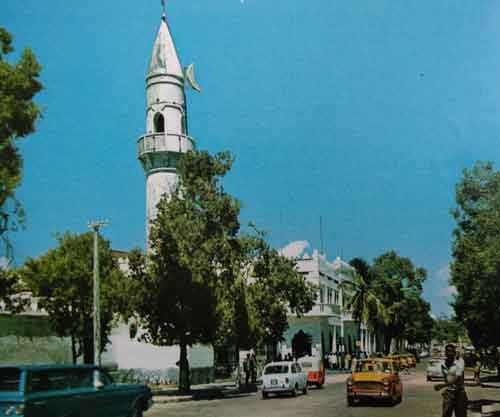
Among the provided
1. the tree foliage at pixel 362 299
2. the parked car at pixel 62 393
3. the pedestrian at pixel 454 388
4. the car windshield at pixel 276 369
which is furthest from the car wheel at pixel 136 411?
the tree foliage at pixel 362 299

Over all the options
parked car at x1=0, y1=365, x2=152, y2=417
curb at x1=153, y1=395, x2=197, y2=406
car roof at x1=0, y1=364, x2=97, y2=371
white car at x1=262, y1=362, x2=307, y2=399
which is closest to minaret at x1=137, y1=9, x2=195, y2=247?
curb at x1=153, y1=395, x2=197, y2=406

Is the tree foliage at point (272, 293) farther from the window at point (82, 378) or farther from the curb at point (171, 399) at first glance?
the window at point (82, 378)

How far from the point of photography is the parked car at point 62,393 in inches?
458

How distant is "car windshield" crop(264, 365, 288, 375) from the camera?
27562 mm

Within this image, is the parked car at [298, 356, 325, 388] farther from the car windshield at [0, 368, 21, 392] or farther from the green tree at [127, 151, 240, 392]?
the car windshield at [0, 368, 21, 392]

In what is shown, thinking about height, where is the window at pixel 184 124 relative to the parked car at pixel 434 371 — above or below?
above

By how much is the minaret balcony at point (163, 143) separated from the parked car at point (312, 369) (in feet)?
51.1

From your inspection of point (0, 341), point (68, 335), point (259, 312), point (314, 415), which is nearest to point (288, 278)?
point (259, 312)

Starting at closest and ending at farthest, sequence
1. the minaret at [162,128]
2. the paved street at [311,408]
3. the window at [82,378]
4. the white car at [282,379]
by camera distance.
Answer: the window at [82,378], the paved street at [311,408], the white car at [282,379], the minaret at [162,128]

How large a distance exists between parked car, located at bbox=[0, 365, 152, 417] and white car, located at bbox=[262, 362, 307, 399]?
12600 mm

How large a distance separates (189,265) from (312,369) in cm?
917

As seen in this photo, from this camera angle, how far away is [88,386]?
13484mm

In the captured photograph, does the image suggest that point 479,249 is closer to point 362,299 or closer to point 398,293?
point 362,299

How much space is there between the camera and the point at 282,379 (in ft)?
88.5
